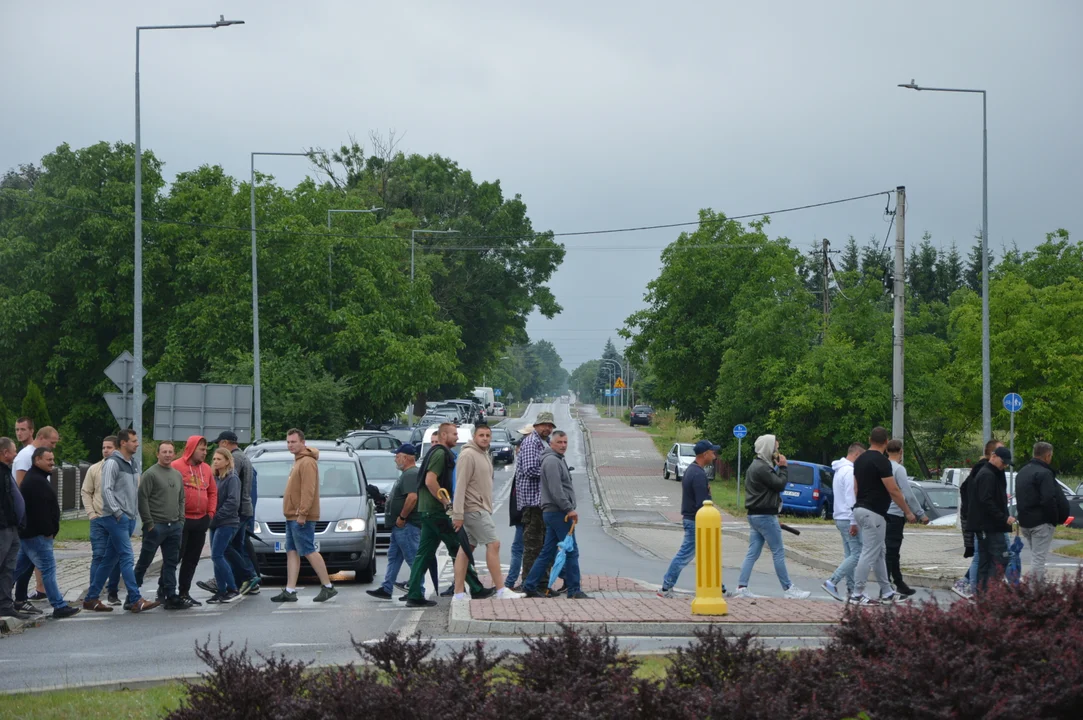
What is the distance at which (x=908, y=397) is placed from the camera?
131 feet

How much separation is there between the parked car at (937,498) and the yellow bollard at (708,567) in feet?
63.0

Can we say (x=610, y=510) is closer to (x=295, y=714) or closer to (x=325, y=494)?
(x=325, y=494)

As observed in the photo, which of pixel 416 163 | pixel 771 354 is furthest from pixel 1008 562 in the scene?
pixel 416 163

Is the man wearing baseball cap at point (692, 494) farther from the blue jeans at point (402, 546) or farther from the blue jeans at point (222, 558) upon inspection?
the blue jeans at point (222, 558)

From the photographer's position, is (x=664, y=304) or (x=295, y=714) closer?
(x=295, y=714)

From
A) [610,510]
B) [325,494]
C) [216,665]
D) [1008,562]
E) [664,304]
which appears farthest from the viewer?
[664,304]

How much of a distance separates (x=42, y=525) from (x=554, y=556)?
16.5ft

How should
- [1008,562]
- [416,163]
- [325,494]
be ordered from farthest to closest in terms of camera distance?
[416,163] < [325,494] < [1008,562]

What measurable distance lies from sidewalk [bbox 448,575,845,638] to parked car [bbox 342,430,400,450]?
23.0 meters

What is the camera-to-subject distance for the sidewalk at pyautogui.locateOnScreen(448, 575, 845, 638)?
10320 mm

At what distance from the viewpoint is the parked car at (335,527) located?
51.9 ft

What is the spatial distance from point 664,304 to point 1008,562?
1831 inches

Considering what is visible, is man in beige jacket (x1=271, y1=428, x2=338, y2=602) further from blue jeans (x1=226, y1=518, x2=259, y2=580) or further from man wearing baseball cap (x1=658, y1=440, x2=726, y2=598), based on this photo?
man wearing baseball cap (x1=658, y1=440, x2=726, y2=598)

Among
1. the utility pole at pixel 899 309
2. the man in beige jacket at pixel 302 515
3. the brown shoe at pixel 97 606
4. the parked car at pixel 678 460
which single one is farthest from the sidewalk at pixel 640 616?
the parked car at pixel 678 460
